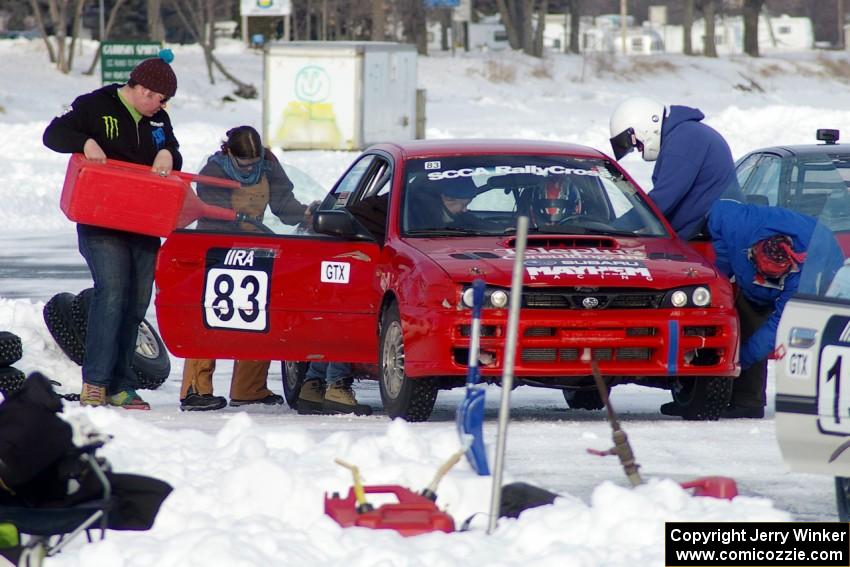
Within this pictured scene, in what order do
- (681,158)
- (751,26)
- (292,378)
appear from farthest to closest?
(751,26) → (292,378) → (681,158)

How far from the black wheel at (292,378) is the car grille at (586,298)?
2.08 m

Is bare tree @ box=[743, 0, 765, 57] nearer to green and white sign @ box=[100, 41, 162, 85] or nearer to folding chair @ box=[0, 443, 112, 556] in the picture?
green and white sign @ box=[100, 41, 162, 85]

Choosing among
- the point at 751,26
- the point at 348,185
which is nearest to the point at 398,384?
the point at 348,185

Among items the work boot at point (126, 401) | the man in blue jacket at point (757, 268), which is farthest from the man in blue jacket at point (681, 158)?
the work boot at point (126, 401)

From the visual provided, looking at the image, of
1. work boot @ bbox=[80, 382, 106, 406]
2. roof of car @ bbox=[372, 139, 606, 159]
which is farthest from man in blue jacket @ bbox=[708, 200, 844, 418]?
work boot @ bbox=[80, 382, 106, 406]

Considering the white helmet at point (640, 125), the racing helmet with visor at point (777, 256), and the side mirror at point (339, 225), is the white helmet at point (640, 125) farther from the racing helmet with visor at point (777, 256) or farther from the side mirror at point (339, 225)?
the side mirror at point (339, 225)

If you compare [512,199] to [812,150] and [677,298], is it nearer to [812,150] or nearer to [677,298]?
[677,298]

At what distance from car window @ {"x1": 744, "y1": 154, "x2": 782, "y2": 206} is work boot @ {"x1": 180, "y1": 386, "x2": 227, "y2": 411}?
Result: 167 inches

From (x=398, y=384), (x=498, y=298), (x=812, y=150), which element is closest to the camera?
(x=498, y=298)

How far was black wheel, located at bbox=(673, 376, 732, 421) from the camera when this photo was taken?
8000mm

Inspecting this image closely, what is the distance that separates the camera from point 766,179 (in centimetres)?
1129

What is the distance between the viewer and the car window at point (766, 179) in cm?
1109

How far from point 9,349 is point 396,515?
3.99m

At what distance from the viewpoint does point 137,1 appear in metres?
67.1
